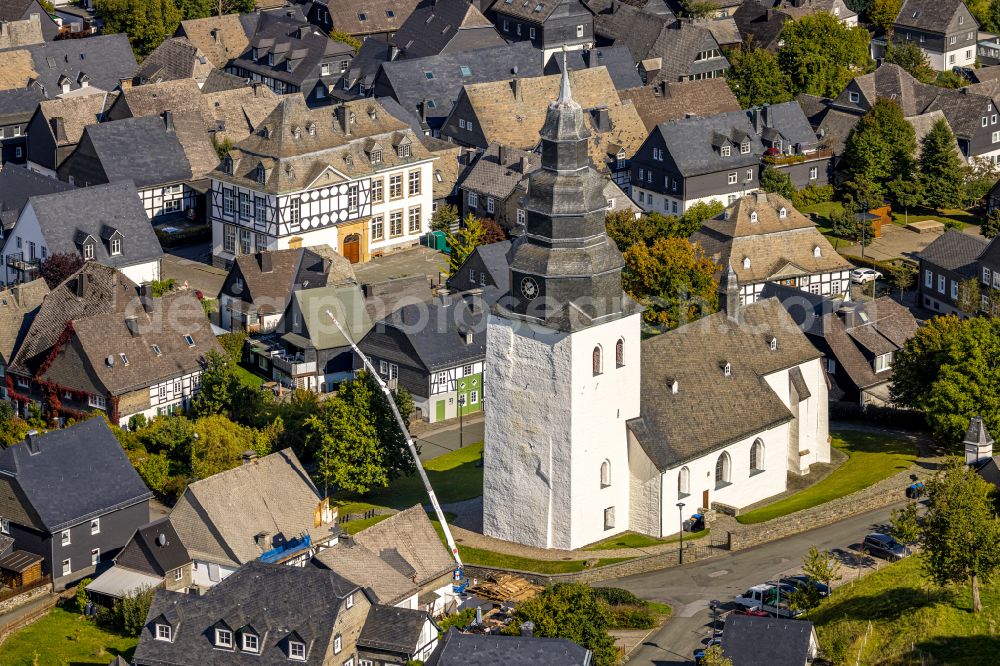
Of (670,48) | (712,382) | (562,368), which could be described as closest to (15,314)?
(562,368)

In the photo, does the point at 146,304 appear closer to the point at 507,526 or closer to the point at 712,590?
the point at 507,526

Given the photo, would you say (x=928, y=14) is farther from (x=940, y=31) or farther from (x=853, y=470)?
(x=853, y=470)

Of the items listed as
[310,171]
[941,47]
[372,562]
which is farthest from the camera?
[941,47]

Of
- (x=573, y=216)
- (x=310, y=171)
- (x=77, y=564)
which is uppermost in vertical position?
(x=573, y=216)

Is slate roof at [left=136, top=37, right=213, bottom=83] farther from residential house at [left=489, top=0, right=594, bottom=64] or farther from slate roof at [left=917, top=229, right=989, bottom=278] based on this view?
slate roof at [left=917, top=229, right=989, bottom=278]

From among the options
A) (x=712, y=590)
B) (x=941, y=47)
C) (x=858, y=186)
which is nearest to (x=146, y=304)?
(x=712, y=590)

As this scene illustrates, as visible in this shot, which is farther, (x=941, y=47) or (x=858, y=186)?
(x=941, y=47)
